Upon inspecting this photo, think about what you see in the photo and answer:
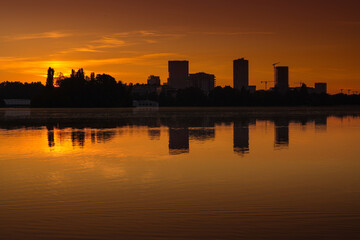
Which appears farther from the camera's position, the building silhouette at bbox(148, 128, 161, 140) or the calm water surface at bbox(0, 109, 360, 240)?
the building silhouette at bbox(148, 128, 161, 140)

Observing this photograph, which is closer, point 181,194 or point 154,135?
point 181,194

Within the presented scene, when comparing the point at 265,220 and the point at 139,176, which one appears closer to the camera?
the point at 265,220

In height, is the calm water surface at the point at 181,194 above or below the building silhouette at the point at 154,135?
below

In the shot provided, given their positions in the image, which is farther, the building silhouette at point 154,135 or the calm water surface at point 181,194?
the building silhouette at point 154,135

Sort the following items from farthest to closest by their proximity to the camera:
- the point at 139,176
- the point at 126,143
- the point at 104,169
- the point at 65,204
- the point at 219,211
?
the point at 126,143 → the point at 104,169 → the point at 139,176 → the point at 65,204 → the point at 219,211

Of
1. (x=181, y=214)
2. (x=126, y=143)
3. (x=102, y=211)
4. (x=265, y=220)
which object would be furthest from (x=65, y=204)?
(x=126, y=143)

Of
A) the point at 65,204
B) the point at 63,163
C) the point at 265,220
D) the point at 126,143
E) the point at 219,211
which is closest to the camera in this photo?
the point at 265,220

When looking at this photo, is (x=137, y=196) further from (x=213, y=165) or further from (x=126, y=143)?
(x=126, y=143)

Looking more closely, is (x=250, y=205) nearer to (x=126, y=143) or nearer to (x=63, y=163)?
(x=63, y=163)

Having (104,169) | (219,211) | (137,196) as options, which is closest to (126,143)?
(104,169)

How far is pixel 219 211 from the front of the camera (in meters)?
12.2

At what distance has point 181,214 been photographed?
11.9 metres

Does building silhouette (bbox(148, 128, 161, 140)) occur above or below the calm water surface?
above

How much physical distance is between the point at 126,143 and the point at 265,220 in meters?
20.7
